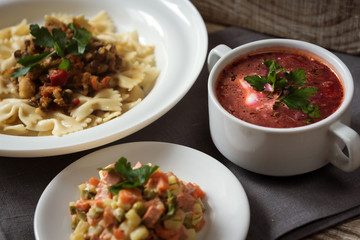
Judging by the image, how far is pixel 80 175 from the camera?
4.05m

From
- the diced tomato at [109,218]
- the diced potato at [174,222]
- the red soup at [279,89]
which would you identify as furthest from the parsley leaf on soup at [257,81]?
the diced tomato at [109,218]

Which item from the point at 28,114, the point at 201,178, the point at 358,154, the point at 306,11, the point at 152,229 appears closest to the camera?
the point at 152,229

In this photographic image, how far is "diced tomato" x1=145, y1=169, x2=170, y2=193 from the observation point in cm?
345

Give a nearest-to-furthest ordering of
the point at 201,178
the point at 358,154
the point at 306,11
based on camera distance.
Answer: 1. the point at 358,154
2. the point at 201,178
3. the point at 306,11

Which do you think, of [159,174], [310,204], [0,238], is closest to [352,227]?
[310,204]

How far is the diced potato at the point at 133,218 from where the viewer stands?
323 centimetres

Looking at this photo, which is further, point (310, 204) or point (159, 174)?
point (310, 204)

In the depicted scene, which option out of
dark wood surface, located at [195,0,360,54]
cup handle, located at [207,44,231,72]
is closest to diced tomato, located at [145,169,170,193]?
cup handle, located at [207,44,231,72]

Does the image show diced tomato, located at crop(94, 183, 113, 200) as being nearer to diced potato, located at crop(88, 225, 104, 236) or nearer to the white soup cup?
diced potato, located at crop(88, 225, 104, 236)

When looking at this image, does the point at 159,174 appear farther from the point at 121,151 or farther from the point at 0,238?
the point at 0,238

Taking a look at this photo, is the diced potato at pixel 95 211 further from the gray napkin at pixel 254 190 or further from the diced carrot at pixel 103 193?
the gray napkin at pixel 254 190

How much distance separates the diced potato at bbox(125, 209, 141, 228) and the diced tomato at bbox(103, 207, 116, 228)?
0.13 meters

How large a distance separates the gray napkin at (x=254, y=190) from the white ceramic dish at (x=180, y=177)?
27 cm

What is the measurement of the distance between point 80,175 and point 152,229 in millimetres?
979
